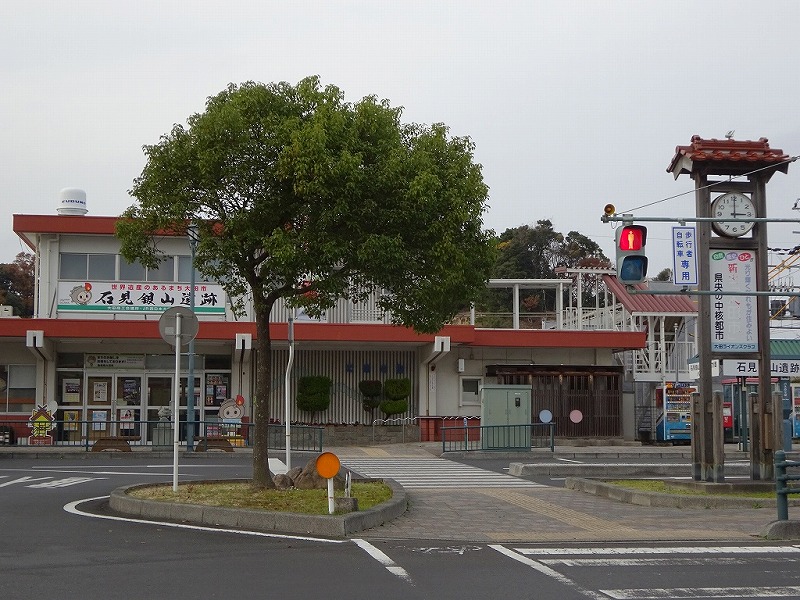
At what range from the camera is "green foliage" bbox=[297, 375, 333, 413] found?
110 feet

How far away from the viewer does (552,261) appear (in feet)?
225

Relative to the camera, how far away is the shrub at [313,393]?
110ft

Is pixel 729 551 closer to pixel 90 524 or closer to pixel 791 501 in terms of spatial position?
pixel 791 501

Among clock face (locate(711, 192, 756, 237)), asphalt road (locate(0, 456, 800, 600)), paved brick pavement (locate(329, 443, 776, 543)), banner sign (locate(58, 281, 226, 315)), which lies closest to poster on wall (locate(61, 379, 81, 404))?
banner sign (locate(58, 281, 226, 315))

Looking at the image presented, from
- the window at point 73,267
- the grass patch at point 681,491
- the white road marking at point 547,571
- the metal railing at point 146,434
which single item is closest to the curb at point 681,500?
the grass patch at point 681,491

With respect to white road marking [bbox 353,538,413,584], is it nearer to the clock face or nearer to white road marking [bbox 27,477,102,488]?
white road marking [bbox 27,477,102,488]

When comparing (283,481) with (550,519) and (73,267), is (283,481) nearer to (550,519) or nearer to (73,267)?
(550,519)

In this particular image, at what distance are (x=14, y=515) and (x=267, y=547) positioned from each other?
16.1 ft

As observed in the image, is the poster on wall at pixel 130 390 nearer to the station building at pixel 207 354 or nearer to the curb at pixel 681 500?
the station building at pixel 207 354

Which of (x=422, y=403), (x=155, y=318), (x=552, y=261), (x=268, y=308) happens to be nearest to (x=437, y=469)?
(x=268, y=308)

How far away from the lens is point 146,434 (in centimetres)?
3114

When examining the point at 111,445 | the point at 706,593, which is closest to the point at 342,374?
the point at 111,445

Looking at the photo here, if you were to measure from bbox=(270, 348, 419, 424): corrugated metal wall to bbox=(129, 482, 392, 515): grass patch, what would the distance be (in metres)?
18.1

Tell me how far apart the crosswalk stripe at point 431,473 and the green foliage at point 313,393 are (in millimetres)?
7649
